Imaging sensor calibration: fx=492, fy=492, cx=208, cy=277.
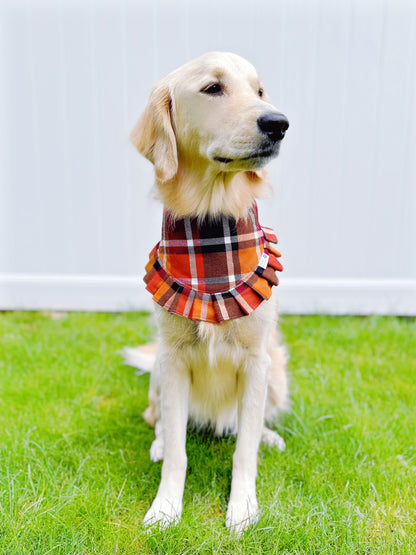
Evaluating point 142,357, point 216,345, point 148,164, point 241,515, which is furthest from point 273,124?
point 148,164

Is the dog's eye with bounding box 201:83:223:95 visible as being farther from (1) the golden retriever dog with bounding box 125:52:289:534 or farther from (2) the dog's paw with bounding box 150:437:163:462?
(2) the dog's paw with bounding box 150:437:163:462

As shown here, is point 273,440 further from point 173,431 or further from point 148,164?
point 148,164

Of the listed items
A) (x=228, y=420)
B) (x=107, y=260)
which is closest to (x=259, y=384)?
(x=228, y=420)

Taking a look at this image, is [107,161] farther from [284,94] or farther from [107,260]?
[284,94]

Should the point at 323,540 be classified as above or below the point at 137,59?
below

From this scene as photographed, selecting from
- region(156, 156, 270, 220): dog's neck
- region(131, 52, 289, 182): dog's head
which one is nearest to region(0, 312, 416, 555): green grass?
region(156, 156, 270, 220): dog's neck

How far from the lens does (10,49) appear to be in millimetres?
3359

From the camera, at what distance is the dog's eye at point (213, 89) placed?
159 centimetres

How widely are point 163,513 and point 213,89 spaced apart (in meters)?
1.43

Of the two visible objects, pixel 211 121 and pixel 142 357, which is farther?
pixel 142 357

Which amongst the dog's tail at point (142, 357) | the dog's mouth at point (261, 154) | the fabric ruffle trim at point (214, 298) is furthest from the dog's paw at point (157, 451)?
the dog's mouth at point (261, 154)

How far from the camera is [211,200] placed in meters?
1.71

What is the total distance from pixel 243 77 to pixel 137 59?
1.98 m

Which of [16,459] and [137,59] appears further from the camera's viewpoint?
[137,59]
